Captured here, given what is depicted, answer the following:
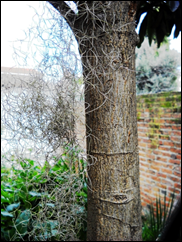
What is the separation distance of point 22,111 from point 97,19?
43 cm

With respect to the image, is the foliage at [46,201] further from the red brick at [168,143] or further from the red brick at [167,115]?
the red brick at [167,115]

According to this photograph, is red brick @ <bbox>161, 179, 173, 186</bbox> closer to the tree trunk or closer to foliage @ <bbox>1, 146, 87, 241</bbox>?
foliage @ <bbox>1, 146, 87, 241</bbox>

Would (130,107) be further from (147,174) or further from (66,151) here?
(147,174)

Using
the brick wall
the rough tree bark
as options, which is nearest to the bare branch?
the rough tree bark

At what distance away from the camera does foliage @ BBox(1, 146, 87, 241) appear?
0.82 m

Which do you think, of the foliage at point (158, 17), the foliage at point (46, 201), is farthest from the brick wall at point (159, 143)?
the foliage at point (46, 201)

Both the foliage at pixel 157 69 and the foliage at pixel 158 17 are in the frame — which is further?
the foliage at pixel 157 69

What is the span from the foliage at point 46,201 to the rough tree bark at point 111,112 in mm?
92

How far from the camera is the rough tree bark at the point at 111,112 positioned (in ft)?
2.48

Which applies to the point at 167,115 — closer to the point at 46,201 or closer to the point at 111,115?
the point at 111,115

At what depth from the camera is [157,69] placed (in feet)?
11.5

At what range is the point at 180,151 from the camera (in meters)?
1.95

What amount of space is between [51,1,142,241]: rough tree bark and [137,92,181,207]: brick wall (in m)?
1.34

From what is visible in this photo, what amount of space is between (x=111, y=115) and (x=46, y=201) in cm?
42
